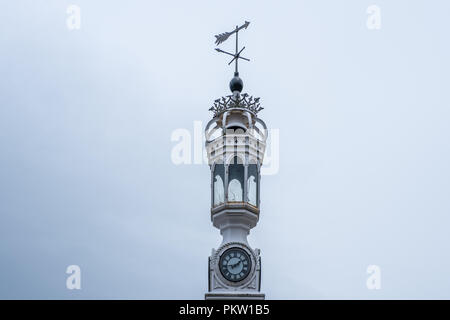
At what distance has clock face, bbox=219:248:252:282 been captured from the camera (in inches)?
1604

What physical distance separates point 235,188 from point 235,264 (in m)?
4.67

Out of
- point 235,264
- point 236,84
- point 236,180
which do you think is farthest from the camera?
point 236,84

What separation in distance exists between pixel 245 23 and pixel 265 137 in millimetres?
6911

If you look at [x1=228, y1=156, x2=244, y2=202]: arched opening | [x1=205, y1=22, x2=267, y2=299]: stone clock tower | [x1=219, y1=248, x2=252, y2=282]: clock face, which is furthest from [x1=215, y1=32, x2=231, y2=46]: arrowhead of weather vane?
[x1=219, y1=248, x2=252, y2=282]: clock face

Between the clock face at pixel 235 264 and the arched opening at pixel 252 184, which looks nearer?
the clock face at pixel 235 264

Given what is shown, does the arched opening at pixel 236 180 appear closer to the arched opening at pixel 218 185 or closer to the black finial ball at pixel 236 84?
the arched opening at pixel 218 185

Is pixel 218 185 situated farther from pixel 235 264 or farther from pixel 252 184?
pixel 235 264

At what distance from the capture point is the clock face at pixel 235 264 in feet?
134

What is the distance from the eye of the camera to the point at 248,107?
45.0 m

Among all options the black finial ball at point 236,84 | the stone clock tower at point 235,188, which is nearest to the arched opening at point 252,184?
the stone clock tower at point 235,188

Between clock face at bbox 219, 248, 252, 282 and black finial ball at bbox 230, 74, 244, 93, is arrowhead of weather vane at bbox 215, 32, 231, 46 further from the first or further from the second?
clock face at bbox 219, 248, 252, 282

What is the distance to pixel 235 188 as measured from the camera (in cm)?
4350

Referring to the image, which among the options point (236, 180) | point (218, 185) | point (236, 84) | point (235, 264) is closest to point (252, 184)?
point (236, 180)
